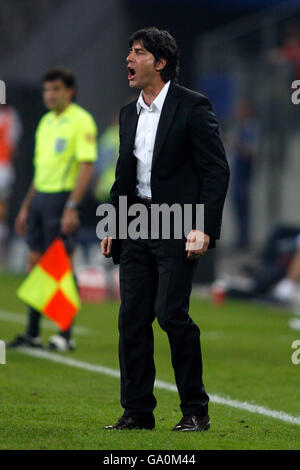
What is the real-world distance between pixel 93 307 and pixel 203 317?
1603 mm

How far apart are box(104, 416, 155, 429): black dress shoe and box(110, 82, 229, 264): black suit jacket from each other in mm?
843

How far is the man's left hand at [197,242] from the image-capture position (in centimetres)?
570

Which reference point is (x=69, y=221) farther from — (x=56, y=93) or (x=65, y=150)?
(x=56, y=93)

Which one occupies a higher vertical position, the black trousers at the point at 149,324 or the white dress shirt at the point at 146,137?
the white dress shirt at the point at 146,137

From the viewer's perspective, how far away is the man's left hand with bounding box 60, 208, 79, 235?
9461 millimetres

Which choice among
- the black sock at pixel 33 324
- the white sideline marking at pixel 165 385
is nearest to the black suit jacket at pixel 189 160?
the white sideline marking at pixel 165 385

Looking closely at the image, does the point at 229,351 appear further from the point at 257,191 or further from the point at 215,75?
the point at 215,75

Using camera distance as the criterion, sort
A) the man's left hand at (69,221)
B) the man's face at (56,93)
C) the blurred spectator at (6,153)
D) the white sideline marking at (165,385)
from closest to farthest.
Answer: the white sideline marking at (165,385) < the man's left hand at (69,221) < the man's face at (56,93) < the blurred spectator at (6,153)

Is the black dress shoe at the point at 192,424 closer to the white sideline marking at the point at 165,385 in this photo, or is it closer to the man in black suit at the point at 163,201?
the man in black suit at the point at 163,201

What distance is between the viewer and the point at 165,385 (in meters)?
7.82
